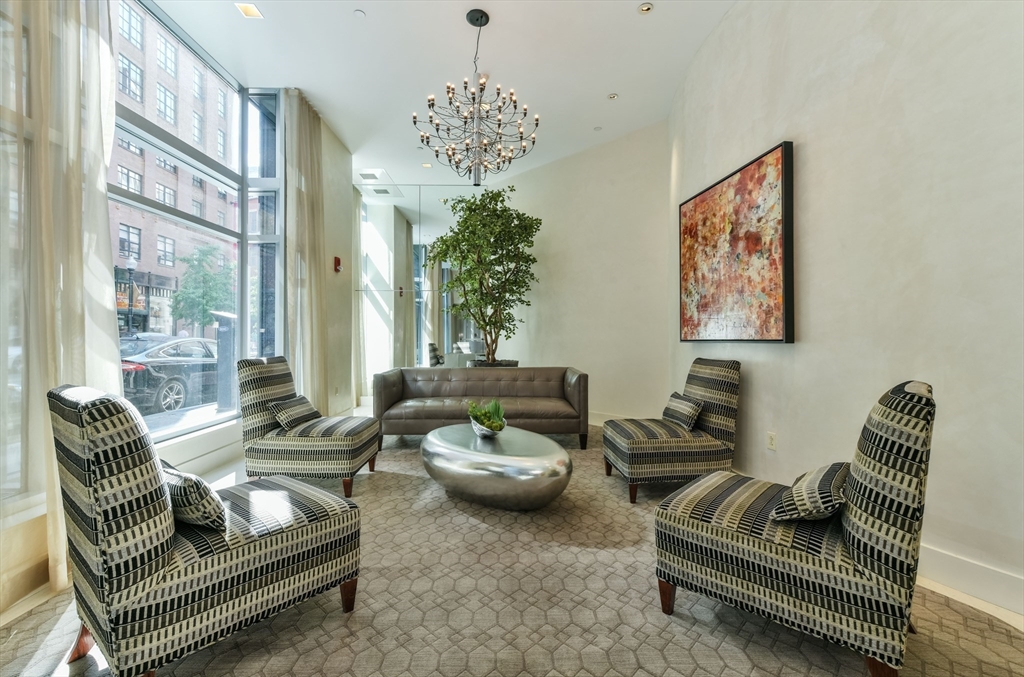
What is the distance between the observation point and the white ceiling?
10.0 ft

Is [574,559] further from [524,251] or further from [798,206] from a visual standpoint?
[524,251]

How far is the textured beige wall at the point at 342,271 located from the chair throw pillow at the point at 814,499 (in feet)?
15.0

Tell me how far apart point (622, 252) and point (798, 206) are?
8.10ft

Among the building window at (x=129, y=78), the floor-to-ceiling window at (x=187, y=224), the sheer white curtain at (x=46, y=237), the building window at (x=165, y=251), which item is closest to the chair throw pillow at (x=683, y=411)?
the sheer white curtain at (x=46, y=237)

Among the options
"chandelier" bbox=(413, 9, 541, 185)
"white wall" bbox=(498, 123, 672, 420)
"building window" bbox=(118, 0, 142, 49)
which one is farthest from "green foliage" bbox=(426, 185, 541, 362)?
"building window" bbox=(118, 0, 142, 49)

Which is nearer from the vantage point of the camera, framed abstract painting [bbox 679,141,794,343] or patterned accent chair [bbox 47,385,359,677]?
patterned accent chair [bbox 47,385,359,677]

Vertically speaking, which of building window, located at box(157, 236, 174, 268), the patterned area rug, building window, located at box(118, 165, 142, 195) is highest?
building window, located at box(118, 165, 142, 195)

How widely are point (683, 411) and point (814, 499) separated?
1.62 meters

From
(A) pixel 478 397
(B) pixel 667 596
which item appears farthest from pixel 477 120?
(B) pixel 667 596

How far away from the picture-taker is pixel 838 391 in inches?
91.5

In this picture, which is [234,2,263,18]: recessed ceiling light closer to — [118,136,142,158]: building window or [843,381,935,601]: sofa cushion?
[118,136,142,158]: building window

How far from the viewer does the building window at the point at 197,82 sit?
138 inches

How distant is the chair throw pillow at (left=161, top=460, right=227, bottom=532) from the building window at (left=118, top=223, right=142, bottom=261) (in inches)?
90.5

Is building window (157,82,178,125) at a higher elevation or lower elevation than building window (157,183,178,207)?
higher
